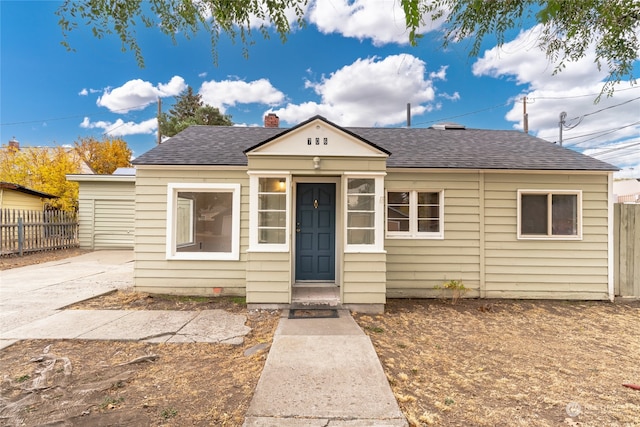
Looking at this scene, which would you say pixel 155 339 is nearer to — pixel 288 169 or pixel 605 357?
pixel 288 169

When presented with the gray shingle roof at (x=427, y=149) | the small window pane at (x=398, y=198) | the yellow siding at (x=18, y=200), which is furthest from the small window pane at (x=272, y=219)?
the yellow siding at (x=18, y=200)

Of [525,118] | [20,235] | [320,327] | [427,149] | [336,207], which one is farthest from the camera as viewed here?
[525,118]

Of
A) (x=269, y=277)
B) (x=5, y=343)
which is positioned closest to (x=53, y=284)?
(x=5, y=343)

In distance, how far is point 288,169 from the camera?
4.92 meters

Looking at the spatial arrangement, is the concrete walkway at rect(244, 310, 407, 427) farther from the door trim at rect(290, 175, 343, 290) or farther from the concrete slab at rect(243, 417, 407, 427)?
the door trim at rect(290, 175, 343, 290)

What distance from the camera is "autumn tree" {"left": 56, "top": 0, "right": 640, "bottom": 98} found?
2131 mm

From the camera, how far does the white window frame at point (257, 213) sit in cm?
491

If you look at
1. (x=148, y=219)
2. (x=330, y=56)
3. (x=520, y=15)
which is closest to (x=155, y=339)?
(x=148, y=219)

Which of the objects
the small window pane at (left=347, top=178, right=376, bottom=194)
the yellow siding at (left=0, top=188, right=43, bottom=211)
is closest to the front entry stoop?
the small window pane at (left=347, top=178, right=376, bottom=194)

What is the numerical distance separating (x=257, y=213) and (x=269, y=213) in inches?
8.1

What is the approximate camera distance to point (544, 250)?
6.00 metres

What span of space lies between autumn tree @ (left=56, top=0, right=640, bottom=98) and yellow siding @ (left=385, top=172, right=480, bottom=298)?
10.2ft

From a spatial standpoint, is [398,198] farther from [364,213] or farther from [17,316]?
[17,316]

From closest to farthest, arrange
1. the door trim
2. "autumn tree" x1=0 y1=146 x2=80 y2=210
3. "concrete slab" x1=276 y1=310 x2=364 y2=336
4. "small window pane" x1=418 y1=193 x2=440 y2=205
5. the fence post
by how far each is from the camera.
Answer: "concrete slab" x1=276 y1=310 x2=364 y2=336
the door trim
"small window pane" x1=418 y1=193 x2=440 y2=205
the fence post
"autumn tree" x1=0 y1=146 x2=80 y2=210
